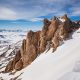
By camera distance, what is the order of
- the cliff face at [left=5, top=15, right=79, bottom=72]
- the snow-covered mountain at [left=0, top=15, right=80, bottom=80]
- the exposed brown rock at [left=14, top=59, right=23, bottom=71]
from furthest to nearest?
the exposed brown rock at [left=14, top=59, right=23, bottom=71] → the cliff face at [left=5, top=15, right=79, bottom=72] → the snow-covered mountain at [left=0, top=15, right=80, bottom=80]

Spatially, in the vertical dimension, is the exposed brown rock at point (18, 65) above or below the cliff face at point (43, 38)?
below

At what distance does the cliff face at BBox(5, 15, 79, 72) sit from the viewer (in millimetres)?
77188

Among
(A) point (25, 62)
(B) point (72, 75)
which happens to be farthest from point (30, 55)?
(B) point (72, 75)

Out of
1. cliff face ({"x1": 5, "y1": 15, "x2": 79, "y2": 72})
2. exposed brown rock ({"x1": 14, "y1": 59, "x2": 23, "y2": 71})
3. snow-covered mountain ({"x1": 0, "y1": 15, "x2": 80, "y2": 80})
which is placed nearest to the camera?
snow-covered mountain ({"x1": 0, "y1": 15, "x2": 80, "y2": 80})

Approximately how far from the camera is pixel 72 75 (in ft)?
84.1

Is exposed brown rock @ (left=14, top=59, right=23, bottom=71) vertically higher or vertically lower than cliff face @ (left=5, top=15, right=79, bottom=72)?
lower

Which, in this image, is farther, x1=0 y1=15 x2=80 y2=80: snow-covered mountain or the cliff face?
the cliff face

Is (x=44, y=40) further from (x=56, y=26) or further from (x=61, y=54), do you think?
(x=61, y=54)

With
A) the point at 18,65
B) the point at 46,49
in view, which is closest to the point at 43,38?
the point at 46,49

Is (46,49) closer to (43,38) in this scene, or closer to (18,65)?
(43,38)

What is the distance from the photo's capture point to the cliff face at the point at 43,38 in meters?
77.2

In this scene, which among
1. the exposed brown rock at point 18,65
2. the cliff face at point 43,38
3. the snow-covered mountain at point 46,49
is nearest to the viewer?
the snow-covered mountain at point 46,49

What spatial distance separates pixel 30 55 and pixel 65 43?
18989 mm

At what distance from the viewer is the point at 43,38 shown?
80.9 metres
